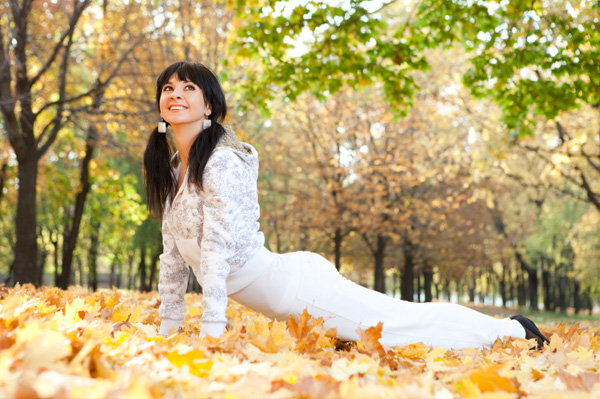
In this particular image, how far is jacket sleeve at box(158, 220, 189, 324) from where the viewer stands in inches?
122

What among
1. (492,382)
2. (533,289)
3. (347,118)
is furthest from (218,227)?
(533,289)

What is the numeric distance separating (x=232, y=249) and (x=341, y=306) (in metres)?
0.71

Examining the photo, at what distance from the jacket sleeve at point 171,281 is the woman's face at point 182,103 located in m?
0.64

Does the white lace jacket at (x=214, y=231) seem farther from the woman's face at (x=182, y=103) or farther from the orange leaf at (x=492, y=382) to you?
the orange leaf at (x=492, y=382)

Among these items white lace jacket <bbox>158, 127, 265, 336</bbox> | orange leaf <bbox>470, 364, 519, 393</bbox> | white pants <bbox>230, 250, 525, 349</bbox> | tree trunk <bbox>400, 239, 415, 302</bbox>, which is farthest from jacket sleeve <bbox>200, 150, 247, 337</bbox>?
tree trunk <bbox>400, 239, 415, 302</bbox>

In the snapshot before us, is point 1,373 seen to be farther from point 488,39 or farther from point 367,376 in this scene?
point 488,39

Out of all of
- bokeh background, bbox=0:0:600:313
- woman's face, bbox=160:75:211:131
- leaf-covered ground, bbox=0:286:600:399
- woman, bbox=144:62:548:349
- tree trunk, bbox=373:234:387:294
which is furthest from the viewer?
tree trunk, bbox=373:234:387:294

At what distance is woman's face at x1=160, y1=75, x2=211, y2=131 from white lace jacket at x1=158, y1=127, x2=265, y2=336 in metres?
0.22

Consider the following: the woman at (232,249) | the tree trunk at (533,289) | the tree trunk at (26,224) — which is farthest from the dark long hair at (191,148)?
the tree trunk at (533,289)

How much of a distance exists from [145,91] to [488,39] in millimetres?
7245

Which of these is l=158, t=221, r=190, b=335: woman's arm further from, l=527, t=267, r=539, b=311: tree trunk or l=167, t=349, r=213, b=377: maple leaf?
l=527, t=267, r=539, b=311: tree trunk

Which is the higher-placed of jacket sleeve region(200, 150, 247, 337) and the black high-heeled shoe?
jacket sleeve region(200, 150, 247, 337)

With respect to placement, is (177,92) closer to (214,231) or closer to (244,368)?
(214,231)

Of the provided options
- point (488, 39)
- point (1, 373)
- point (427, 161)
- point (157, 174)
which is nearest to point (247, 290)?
point (157, 174)
